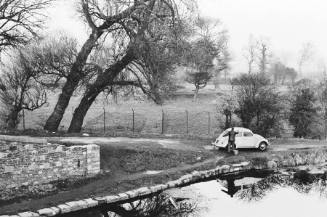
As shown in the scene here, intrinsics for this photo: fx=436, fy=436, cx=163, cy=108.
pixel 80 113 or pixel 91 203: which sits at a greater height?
pixel 80 113

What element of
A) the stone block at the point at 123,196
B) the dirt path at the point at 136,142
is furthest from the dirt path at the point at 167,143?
→ the stone block at the point at 123,196

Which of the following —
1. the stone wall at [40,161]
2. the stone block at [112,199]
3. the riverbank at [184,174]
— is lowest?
the stone block at [112,199]

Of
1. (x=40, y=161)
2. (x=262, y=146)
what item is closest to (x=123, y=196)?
(x=40, y=161)

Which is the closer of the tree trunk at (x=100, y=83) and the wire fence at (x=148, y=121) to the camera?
the tree trunk at (x=100, y=83)

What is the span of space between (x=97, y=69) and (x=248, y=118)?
1232 centimetres

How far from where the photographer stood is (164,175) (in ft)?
71.5

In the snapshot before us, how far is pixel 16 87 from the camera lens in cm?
3222

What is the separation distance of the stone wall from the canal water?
437cm

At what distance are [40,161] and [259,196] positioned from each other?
33.8 ft

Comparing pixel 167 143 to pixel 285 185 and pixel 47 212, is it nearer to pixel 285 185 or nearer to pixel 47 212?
pixel 285 185

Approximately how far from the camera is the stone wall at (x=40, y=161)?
18078 millimetres

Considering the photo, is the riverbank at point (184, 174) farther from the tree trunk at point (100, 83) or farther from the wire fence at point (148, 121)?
the tree trunk at point (100, 83)

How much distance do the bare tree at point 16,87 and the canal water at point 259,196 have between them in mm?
Answer: 16377

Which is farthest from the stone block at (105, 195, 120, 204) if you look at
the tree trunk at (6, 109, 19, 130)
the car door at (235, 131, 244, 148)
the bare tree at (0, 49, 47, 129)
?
the tree trunk at (6, 109, 19, 130)
